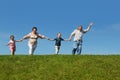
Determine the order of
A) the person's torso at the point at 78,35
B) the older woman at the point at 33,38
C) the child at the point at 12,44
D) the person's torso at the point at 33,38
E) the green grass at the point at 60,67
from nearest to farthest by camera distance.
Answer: the green grass at the point at 60,67 → the older woman at the point at 33,38 → the person's torso at the point at 33,38 → the person's torso at the point at 78,35 → the child at the point at 12,44

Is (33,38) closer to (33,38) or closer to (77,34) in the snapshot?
(33,38)

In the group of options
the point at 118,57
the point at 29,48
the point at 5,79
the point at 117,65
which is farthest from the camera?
the point at 29,48

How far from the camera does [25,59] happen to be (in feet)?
102

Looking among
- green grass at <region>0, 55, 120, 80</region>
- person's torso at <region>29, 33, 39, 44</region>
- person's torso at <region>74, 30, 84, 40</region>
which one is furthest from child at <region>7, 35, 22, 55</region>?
person's torso at <region>74, 30, 84, 40</region>

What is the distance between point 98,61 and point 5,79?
7.02 m

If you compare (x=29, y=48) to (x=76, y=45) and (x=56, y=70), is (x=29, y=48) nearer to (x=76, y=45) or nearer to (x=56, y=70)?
(x=76, y=45)

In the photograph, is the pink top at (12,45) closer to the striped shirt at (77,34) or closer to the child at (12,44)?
the child at (12,44)

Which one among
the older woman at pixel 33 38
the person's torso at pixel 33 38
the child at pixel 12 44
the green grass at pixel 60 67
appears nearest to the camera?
the green grass at pixel 60 67

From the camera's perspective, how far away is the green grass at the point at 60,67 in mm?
27484

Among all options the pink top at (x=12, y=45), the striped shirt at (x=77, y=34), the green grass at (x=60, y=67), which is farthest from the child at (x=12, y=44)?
the striped shirt at (x=77, y=34)

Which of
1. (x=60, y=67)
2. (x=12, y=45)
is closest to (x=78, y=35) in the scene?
(x=12, y=45)

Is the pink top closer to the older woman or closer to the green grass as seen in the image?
the older woman

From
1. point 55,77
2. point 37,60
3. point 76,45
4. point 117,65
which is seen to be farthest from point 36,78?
point 76,45

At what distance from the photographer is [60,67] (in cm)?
2891
